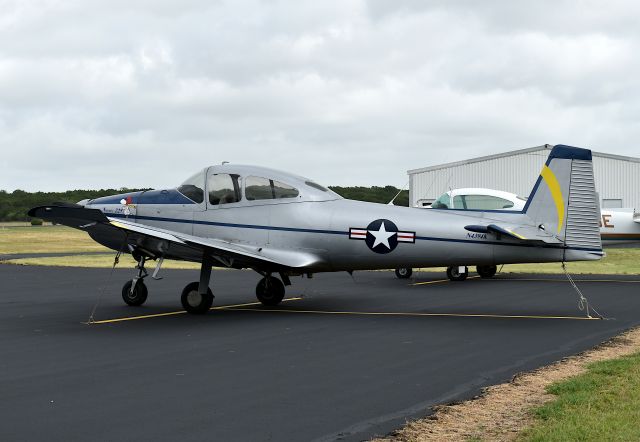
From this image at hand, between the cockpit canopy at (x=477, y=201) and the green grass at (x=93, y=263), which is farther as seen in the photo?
the green grass at (x=93, y=263)

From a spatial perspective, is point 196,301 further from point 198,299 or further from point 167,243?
point 167,243

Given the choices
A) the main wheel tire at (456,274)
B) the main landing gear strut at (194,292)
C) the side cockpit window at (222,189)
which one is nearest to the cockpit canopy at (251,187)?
the side cockpit window at (222,189)

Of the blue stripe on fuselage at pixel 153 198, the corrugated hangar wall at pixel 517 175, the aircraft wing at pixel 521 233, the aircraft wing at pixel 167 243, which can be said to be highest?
the corrugated hangar wall at pixel 517 175

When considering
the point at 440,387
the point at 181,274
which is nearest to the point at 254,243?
the point at 440,387

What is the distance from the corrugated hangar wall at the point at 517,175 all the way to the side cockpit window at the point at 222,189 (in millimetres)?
32058

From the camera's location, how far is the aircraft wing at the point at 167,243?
14297mm

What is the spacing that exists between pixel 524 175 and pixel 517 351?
1495 inches

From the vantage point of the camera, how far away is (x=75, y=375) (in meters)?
9.55

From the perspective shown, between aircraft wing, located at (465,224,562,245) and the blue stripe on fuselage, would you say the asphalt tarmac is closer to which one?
aircraft wing, located at (465,224,562,245)

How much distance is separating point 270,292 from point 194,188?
2915mm

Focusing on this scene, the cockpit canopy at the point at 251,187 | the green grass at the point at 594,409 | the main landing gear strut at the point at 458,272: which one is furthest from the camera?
the main landing gear strut at the point at 458,272

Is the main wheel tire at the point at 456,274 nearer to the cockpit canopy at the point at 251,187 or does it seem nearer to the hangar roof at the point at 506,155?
the cockpit canopy at the point at 251,187

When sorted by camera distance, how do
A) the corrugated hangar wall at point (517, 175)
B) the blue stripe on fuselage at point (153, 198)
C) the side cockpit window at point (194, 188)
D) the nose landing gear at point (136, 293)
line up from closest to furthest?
the side cockpit window at point (194, 188) → the blue stripe on fuselage at point (153, 198) → the nose landing gear at point (136, 293) → the corrugated hangar wall at point (517, 175)

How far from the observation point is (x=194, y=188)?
16.9 meters
